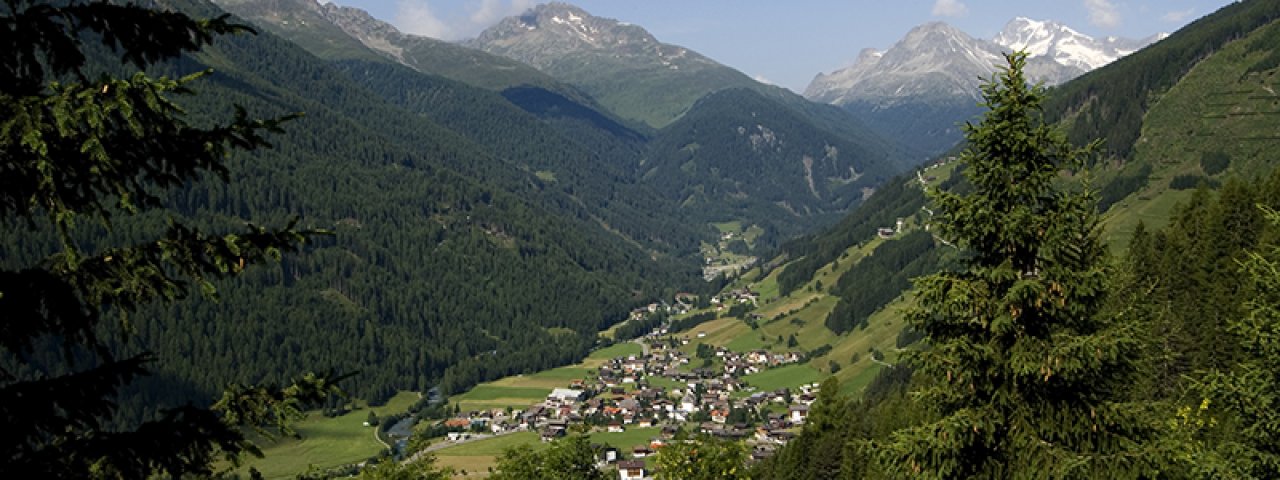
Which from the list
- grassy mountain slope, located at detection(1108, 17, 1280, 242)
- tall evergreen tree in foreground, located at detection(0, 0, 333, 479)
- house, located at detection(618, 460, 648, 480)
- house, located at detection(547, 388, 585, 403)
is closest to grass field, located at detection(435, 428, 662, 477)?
house, located at detection(618, 460, 648, 480)

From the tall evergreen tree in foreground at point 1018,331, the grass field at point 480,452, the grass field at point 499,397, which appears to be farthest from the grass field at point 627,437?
the tall evergreen tree in foreground at point 1018,331

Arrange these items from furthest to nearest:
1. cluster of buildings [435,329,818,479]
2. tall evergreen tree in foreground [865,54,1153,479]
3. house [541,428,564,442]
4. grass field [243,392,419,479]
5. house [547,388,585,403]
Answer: house [547,388,585,403] < house [541,428,564,442] < grass field [243,392,419,479] < cluster of buildings [435,329,818,479] < tall evergreen tree in foreground [865,54,1153,479]

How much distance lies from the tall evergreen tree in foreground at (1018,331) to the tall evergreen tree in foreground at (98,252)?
40.2 feet

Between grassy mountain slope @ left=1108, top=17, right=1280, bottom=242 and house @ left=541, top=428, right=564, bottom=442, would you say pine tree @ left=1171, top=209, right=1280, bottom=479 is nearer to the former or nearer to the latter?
house @ left=541, top=428, right=564, bottom=442

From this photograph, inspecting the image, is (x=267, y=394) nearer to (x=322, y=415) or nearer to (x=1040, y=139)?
(x=1040, y=139)

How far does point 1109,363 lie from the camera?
1612 centimetres

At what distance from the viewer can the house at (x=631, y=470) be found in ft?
339

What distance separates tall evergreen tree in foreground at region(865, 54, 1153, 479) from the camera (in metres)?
15.8

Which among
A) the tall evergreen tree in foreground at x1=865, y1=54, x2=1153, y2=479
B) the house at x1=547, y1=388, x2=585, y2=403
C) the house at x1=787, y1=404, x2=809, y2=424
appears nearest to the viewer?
the tall evergreen tree in foreground at x1=865, y1=54, x2=1153, y2=479

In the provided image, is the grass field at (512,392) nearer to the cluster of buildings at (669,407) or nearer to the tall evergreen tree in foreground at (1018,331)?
the cluster of buildings at (669,407)

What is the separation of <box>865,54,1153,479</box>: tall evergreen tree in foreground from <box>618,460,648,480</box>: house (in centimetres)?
8865

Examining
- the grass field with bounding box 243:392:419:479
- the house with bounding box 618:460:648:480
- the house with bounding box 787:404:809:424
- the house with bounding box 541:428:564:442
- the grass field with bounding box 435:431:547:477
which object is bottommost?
the grass field with bounding box 243:392:419:479

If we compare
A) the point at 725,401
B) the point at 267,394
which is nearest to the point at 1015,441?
the point at 267,394

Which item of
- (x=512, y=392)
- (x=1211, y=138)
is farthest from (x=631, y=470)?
(x=1211, y=138)
